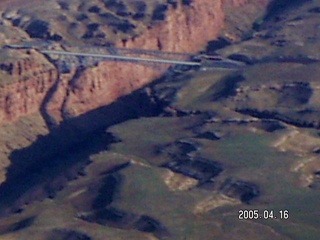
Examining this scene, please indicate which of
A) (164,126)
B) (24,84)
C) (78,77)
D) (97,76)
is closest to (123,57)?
(97,76)

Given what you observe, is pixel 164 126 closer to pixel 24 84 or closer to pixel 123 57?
pixel 24 84

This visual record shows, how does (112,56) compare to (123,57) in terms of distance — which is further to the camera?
(123,57)

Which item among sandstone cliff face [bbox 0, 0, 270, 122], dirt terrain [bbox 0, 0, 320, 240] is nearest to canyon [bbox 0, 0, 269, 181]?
sandstone cliff face [bbox 0, 0, 270, 122]

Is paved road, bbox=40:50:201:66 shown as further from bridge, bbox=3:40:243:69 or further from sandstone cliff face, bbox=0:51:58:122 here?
sandstone cliff face, bbox=0:51:58:122

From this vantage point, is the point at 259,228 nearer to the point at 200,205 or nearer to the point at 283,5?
the point at 200,205

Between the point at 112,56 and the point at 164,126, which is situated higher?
the point at 112,56

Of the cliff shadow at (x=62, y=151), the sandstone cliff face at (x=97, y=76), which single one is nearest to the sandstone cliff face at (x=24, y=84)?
the sandstone cliff face at (x=97, y=76)
